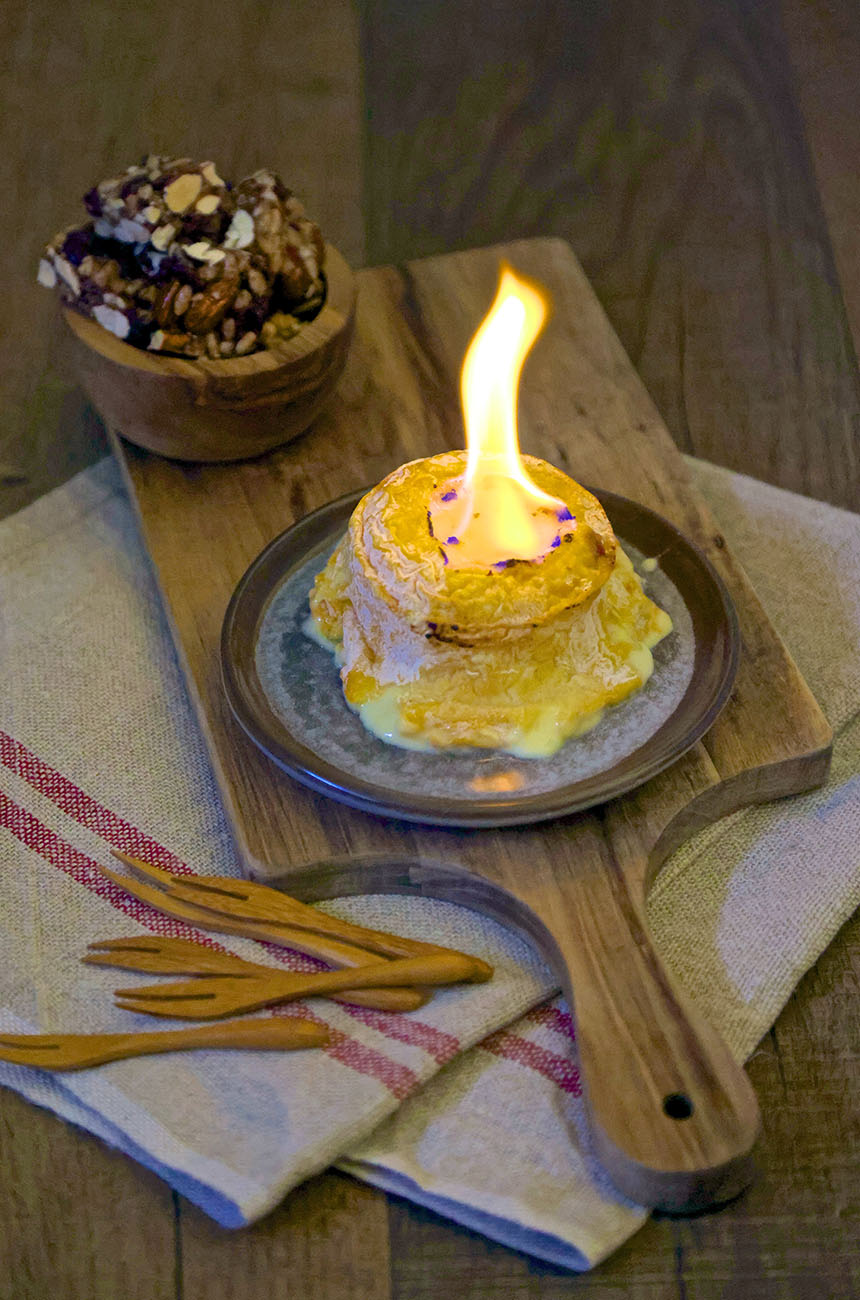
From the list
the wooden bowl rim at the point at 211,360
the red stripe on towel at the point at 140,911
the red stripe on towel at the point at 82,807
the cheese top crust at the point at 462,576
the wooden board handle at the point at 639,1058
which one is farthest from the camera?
the wooden bowl rim at the point at 211,360

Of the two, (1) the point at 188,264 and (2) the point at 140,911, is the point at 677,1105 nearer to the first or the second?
(2) the point at 140,911

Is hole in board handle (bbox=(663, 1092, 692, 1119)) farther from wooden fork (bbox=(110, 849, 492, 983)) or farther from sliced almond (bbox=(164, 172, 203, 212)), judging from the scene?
sliced almond (bbox=(164, 172, 203, 212))

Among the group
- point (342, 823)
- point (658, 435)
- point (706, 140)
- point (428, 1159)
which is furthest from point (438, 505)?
point (706, 140)

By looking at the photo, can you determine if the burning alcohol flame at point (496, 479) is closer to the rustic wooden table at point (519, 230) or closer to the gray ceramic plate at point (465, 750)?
the gray ceramic plate at point (465, 750)

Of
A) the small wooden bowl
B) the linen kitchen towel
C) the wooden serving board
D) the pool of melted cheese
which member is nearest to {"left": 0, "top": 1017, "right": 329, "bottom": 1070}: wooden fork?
the linen kitchen towel

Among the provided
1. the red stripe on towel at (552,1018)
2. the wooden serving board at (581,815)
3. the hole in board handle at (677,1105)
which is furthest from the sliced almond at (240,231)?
the hole in board handle at (677,1105)

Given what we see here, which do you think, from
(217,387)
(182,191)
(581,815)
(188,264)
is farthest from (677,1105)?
(182,191)

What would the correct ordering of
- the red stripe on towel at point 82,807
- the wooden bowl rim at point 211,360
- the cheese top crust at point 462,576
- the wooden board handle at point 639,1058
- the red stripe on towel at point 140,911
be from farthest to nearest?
1. the wooden bowl rim at point 211,360
2. the red stripe on towel at point 82,807
3. the cheese top crust at point 462,576
4. the red stripe on towel at point 140,911
5. the wooden board handle at point 639,1058
